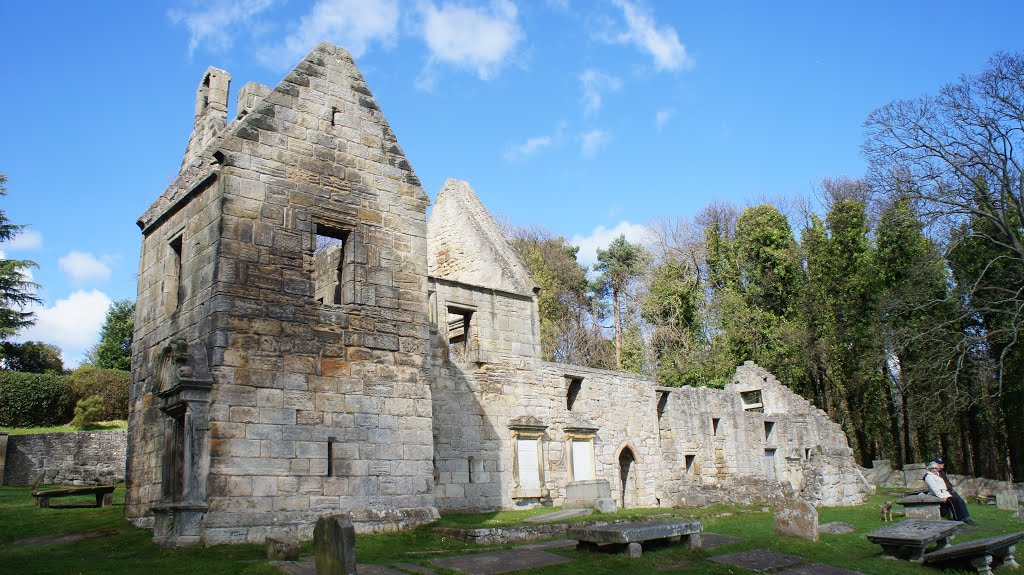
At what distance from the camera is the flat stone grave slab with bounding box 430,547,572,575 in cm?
930

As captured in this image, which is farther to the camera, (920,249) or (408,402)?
A: (920,249)

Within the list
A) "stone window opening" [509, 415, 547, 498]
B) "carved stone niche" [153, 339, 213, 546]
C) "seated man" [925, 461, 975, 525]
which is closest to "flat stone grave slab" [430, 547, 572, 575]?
"carved stone niche" [153, 339, 213, 546]

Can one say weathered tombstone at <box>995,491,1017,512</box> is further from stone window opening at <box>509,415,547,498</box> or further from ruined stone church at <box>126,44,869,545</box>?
ruined stone church at <box>126,44,869,545</box>

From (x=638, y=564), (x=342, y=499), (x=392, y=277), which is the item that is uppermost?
(x=392, y=277)

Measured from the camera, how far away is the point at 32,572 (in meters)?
8.81

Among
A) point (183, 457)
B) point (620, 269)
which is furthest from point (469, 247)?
point (620, 269)

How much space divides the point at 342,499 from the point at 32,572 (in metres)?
4.46

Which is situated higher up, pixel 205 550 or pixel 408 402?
pixel 408 402

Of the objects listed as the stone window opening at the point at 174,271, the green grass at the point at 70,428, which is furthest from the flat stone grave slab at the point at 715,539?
the green grass at the point at 70,428

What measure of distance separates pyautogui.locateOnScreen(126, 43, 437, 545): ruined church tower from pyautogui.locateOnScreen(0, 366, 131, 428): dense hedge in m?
17.7

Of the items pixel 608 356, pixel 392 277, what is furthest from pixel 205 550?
pixel 608 356

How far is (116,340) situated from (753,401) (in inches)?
1299

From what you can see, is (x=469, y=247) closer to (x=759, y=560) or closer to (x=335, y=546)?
(x=759, y=560)

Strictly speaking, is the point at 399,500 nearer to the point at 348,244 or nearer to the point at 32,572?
the point at 348,244
